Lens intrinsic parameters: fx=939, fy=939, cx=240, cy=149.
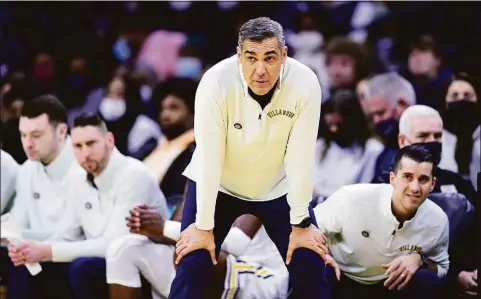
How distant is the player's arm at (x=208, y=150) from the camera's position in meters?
3.29

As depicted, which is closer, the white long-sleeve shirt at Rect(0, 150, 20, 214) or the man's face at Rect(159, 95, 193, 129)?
the white long-sleeve shirt at Rect(0, 150, 20, 214)

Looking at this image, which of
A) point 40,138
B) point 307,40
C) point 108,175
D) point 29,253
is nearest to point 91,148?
point 108,175

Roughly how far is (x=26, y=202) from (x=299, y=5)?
3.14m

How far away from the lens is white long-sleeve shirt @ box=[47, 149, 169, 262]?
4.56 metres

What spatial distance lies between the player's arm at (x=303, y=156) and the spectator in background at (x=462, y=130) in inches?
69.8

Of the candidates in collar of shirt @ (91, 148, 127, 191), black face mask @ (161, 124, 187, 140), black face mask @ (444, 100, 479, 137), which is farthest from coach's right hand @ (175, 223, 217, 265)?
black face mask @ (161, 124, 187, 140)

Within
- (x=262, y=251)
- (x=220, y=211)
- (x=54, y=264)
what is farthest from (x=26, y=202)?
(x=220, y=211)

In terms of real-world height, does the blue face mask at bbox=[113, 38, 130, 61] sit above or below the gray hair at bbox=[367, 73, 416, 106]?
above

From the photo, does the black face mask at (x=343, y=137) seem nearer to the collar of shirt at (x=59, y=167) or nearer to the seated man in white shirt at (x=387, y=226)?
the seated man in white shirt at (x=387, y=226)

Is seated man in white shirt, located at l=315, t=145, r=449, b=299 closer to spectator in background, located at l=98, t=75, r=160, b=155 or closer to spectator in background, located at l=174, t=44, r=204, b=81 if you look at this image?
spectator in background, located at l=98, t=75, r=160, b=155

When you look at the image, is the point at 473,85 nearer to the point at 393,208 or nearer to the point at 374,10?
the point at 393,208

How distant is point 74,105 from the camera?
23.0 feet

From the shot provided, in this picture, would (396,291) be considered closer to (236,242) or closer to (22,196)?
(236,242)

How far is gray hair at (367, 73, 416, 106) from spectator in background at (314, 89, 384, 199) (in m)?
0.19
